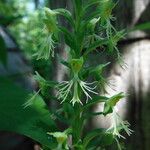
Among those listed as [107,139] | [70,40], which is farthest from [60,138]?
[70,40]

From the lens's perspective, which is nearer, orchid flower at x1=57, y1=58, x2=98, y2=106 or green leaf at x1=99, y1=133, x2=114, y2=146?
orchid flower at x1=57, y1=58, x2=98, y2=106

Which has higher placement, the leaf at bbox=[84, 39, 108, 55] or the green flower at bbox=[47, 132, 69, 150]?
the leaf at bbox=[84, 39, 108, 55]

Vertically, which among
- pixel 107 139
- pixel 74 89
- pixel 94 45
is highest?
pixel 94 45

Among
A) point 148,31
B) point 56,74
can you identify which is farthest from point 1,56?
point 148,31

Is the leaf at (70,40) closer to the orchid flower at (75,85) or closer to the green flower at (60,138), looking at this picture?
the orchid flower at (75,85)

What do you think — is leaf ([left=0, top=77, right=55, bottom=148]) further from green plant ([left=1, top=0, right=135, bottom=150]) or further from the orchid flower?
the orchid flower

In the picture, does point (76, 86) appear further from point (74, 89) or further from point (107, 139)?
point (107, 139)

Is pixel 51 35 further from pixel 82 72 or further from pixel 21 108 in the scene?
pixel 21 108

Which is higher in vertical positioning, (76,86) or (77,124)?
(76,86)

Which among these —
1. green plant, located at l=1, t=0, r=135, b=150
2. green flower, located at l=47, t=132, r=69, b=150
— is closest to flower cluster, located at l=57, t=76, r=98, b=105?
green plant, located at l=1, t=0, r=135, b=150
